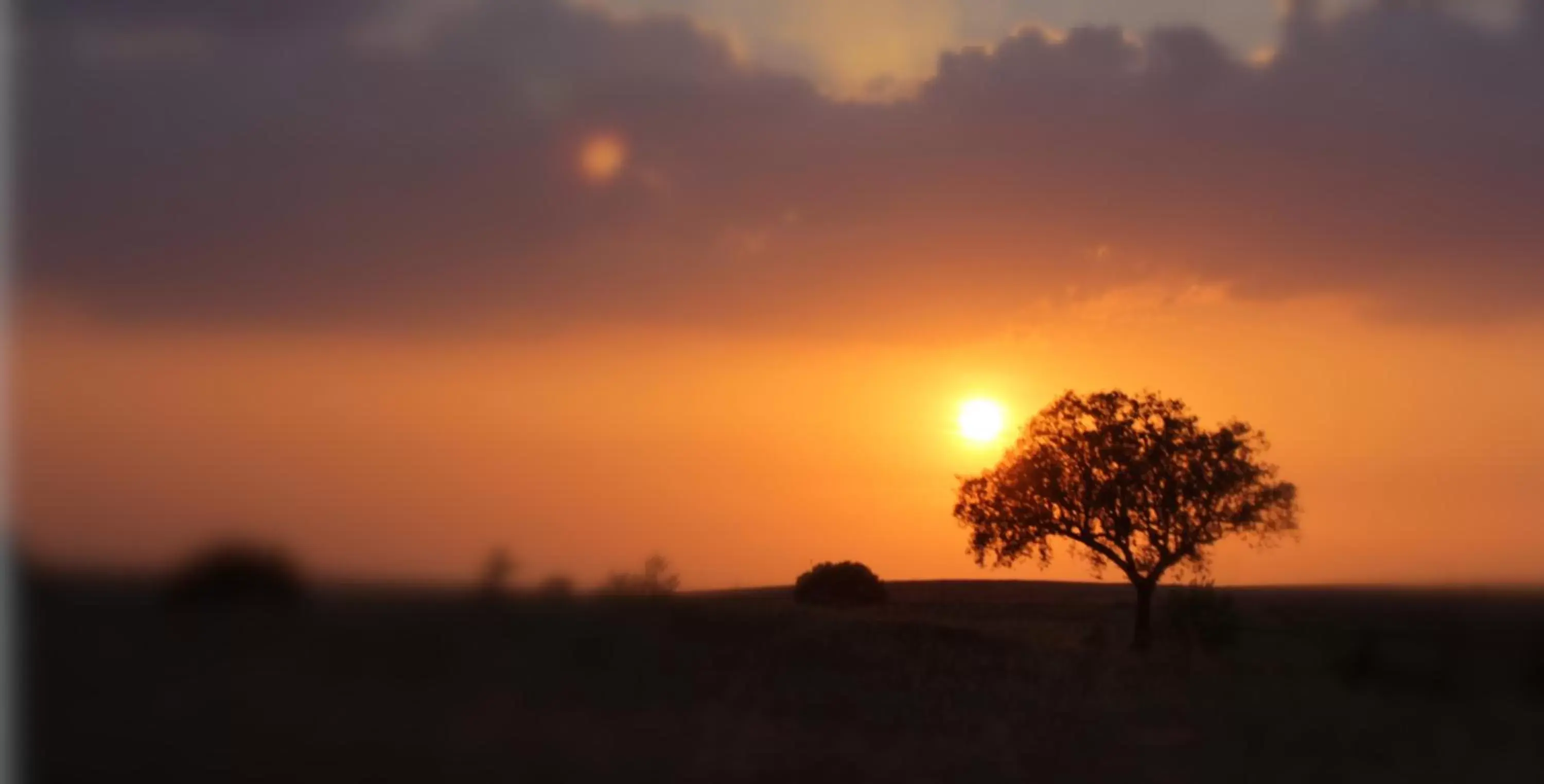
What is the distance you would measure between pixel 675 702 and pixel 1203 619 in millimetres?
27867

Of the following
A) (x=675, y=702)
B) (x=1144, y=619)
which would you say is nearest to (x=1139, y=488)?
(x=1144, y=619)

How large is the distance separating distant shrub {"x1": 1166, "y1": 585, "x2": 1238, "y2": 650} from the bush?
674 inches

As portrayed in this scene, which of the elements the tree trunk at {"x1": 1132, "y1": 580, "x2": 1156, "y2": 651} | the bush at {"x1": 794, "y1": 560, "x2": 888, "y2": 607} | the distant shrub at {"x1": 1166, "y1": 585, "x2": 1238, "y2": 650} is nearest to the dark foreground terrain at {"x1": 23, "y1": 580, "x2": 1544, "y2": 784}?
the tree trunk at {"x1": 1132, "y1": 580, "x2": 1156, "y2": 651}

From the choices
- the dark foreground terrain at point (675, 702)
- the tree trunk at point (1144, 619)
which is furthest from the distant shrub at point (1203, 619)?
the dark foreground terrain at point (675, 702)

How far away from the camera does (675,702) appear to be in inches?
968

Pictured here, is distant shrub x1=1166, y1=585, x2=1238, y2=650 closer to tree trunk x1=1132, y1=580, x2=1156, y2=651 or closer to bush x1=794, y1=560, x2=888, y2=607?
tree trunk x1=1132, y1=580, x2=1156, y2=651

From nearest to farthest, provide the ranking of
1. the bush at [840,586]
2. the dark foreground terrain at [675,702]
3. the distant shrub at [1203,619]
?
the dark foreground terrain at [675,702] → the distant shrub at [1203,619] → the bush at [840,586]

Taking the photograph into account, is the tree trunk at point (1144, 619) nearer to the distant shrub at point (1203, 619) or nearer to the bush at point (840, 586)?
the distant shrub at point (1203, 619)

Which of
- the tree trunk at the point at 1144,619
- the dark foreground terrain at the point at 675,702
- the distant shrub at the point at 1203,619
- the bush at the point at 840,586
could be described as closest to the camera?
the dark foreground terrain at the point at 675,702

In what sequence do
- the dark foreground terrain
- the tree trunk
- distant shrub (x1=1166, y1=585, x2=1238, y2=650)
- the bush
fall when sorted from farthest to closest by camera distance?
the bush < distant shrub (x1=1166, y1=585, x2=1238, y2=650) < the tree trunk < the dark foreground terrain

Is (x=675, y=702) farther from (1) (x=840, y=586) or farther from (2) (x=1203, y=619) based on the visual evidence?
(1) (x=840, y=586)

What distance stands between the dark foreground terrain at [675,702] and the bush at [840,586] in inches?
1066

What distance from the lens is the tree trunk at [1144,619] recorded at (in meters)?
46.7

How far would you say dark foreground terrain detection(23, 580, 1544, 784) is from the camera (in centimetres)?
1867
